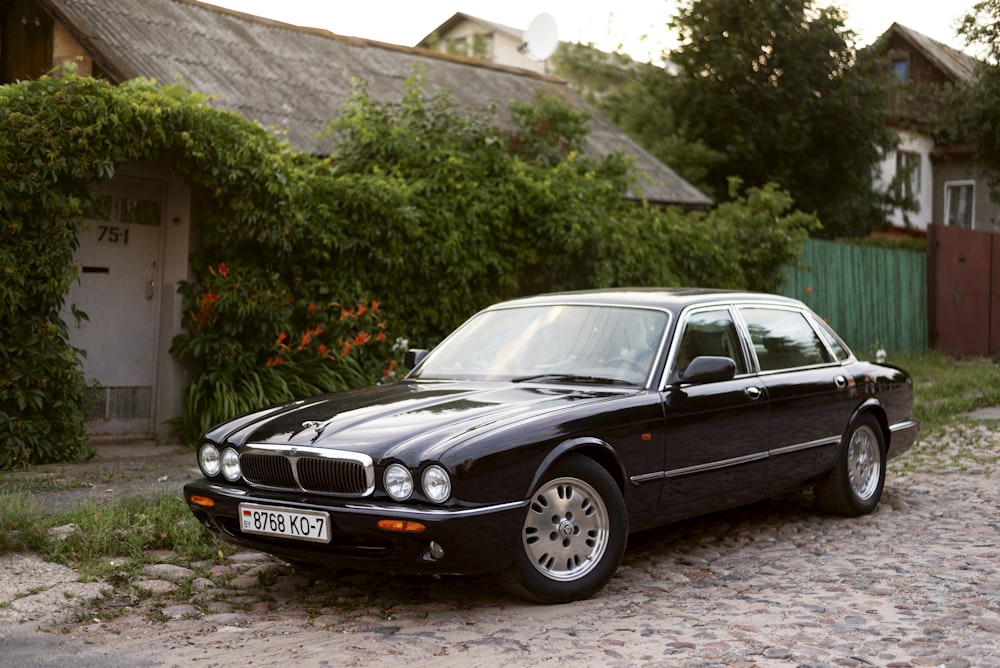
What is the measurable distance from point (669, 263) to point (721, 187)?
13281 mm

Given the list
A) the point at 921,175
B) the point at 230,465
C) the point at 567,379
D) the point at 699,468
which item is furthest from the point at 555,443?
the point at 921,175

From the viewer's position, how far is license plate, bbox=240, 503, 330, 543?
523 centimetres

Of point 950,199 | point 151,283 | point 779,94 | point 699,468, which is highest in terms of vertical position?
point 779,94

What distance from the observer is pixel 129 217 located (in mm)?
10500

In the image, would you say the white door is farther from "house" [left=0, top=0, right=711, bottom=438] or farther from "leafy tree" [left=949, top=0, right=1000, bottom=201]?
"leafy tree" [left=949, top=0, right=1000, bottom=201]

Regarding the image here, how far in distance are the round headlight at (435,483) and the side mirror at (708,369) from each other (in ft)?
5.71

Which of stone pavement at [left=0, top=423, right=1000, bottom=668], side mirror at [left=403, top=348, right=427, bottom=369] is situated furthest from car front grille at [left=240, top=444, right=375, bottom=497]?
side mirror at [left=403, top=348, right=427, bottom=369]

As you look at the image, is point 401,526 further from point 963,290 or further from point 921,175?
point 921,175

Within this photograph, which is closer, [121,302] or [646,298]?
[646,298]

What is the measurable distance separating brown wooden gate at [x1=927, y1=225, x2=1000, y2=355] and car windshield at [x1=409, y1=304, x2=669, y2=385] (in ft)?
53.4

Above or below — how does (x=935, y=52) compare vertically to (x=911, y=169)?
above

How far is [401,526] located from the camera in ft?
16.6

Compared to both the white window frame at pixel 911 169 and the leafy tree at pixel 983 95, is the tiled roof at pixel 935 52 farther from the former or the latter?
the leafy tree at pixel 983 95

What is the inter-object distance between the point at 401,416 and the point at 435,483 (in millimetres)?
602
